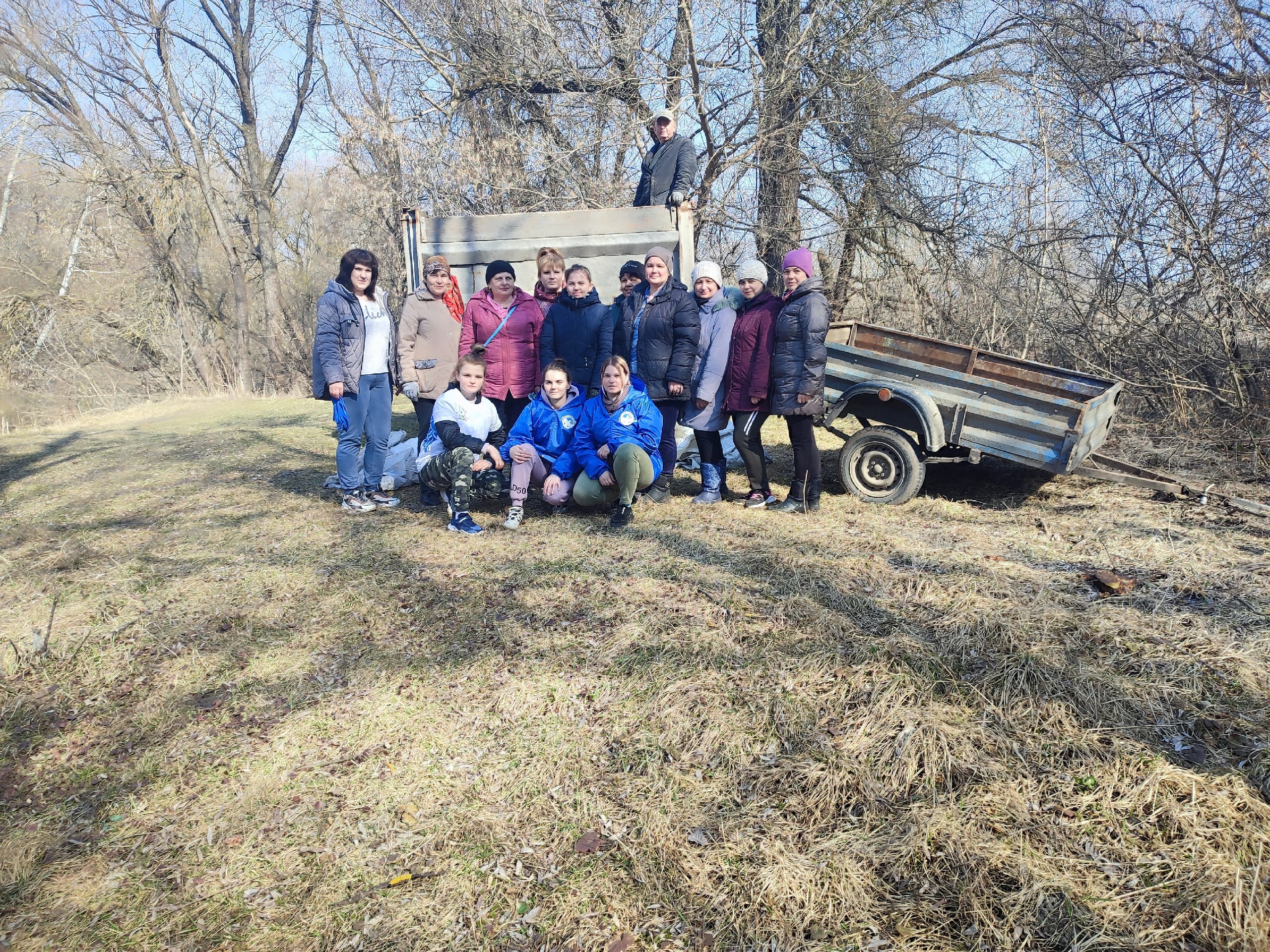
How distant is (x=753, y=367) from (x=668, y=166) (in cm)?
290

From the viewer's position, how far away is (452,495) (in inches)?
200

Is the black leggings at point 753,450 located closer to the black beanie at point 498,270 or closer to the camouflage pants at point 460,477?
the camouflage pants at point 460,477

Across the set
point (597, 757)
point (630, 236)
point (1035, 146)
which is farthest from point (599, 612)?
point (1035, 146)

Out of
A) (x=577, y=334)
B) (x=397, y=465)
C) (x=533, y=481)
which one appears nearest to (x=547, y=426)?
(x=533, y=481)

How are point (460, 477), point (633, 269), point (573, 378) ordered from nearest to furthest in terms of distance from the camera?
point (460, 477) < point (573, 378) < point (633, 269)

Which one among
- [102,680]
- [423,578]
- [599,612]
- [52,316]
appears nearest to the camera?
[102,680]

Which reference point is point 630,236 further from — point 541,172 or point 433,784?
point 433,784

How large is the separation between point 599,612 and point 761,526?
1.65 metres

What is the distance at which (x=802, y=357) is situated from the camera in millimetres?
5141

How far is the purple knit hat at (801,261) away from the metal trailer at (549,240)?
169 cm

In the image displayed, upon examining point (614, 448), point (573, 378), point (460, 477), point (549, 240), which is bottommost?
point (460, 477)

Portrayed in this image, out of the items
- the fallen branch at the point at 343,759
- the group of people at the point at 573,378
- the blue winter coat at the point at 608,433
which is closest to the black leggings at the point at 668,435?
the group of people at the point at 573,378

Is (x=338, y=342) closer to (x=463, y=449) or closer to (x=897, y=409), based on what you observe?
(x=463, y=449)

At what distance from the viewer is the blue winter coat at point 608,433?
16.6 feet
